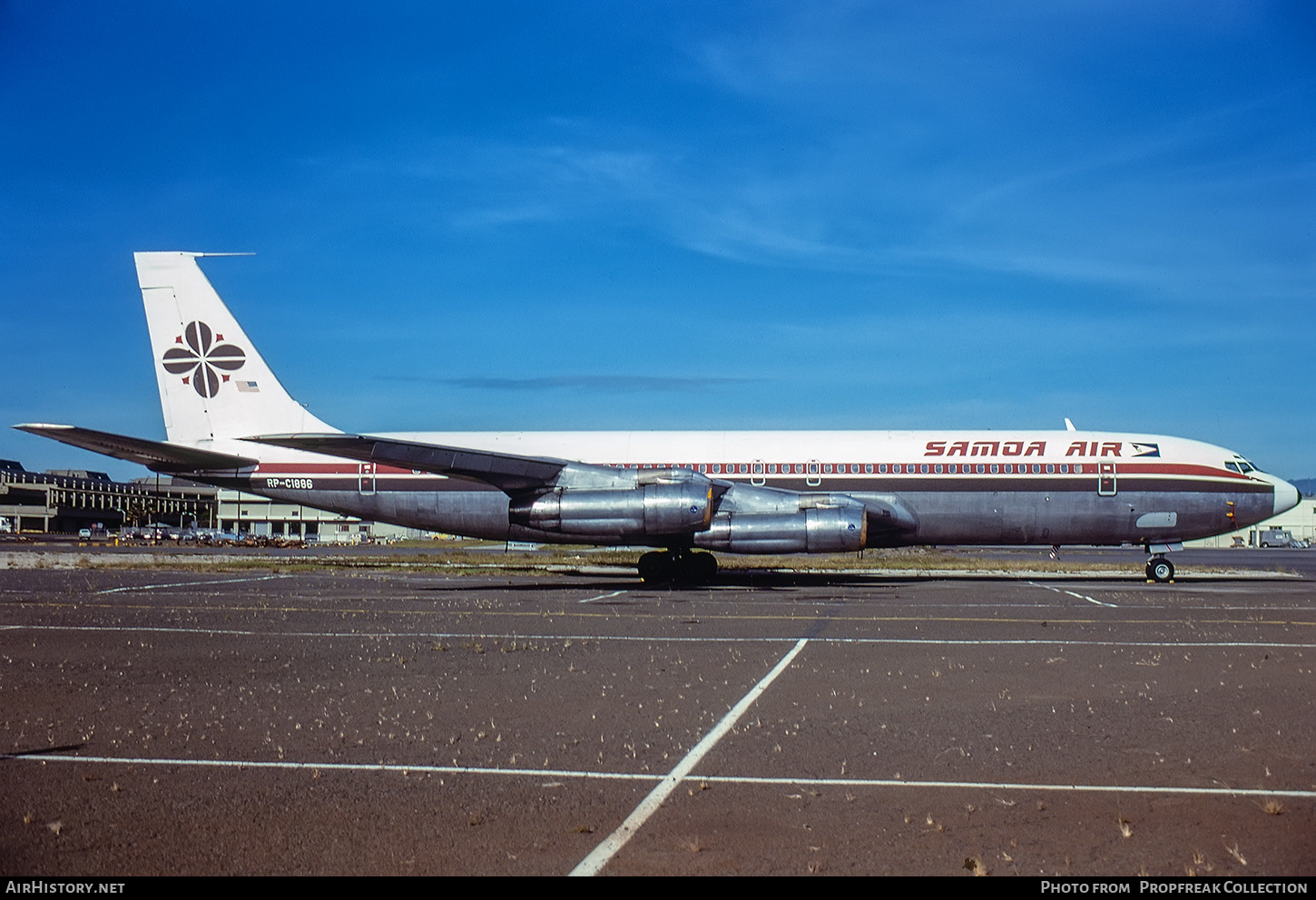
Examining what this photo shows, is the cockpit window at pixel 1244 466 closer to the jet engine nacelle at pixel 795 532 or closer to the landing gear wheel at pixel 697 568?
the jet engine nacelle at pixel 795 532

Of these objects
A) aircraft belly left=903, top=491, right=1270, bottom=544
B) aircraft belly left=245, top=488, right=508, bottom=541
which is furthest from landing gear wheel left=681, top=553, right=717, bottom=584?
aircraft belly left=903, top=491, right=1270, bottom=544

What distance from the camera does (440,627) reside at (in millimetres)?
15680

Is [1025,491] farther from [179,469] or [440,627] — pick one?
[179,469]

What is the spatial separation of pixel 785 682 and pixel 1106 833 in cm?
526

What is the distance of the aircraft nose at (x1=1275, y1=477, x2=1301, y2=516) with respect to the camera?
2761 cm

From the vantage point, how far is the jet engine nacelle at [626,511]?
24047 millimetres

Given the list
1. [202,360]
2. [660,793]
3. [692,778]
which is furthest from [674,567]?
[660,793]

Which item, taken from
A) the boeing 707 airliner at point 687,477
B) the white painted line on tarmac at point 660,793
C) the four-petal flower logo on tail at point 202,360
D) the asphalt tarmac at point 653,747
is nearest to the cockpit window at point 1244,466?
the boeing 707 airliner at point 687,477

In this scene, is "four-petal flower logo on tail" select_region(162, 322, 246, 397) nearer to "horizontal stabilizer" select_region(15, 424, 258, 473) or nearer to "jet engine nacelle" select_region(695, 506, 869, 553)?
"horizontal stabilizer" select_region(15, 424, 258, 473)

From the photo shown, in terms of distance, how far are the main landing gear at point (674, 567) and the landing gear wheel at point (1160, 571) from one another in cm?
1205

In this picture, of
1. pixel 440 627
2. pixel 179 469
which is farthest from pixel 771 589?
pixel 179 469

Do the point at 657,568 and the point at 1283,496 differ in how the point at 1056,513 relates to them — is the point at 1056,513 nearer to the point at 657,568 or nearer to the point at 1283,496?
the point at 1283,496

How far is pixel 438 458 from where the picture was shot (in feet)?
80.5

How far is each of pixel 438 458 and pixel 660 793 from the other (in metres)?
18.9
